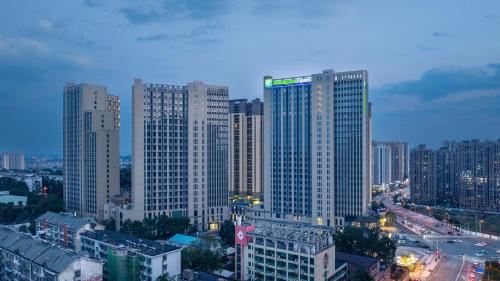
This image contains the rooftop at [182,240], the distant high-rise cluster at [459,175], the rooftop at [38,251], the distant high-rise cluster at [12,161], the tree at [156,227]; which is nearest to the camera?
the rooftop at [38,251]

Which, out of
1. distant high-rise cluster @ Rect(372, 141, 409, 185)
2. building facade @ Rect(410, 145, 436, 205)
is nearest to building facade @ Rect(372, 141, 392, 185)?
distant high-rise cluster @ Rect(372, 141, 409, 185)

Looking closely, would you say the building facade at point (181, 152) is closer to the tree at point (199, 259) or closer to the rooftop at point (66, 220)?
the rooftop at point (66, 220)

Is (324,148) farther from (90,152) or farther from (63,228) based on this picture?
(90,152)

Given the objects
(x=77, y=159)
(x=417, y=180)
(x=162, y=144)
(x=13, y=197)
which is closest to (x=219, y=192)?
(x=162, y=144)

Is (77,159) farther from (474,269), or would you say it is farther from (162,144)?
(474,269)

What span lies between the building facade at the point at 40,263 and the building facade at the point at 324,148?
30640mm

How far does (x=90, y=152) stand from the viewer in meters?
56.9

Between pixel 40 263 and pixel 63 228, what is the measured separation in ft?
35.8

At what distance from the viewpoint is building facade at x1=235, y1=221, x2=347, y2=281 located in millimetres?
28078

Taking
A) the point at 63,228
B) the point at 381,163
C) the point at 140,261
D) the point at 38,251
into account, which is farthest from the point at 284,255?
the point at 381,163

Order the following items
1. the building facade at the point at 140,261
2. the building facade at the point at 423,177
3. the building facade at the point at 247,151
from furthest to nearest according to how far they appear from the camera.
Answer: the building facade at the point at 423,177, the building facade at the point at 247,151, the building facade at the point at 140,261

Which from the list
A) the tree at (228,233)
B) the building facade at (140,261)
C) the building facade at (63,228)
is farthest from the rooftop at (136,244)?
the tree at (228,233)

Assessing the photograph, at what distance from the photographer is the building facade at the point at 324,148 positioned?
51719 mm

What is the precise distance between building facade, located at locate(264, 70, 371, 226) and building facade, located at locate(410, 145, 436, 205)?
141 feet
